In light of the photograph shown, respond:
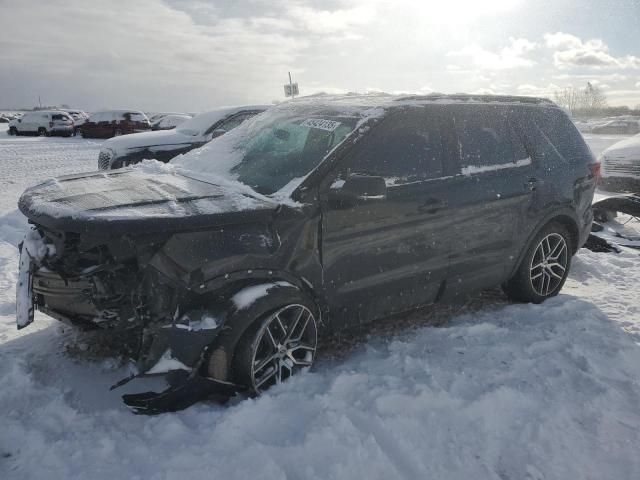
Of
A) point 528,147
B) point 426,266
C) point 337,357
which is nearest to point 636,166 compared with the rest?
point 528,147

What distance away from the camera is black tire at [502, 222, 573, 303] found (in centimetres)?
447

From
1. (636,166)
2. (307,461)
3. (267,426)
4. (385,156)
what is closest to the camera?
(307,461)

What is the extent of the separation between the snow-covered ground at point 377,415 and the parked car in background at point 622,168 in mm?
7212

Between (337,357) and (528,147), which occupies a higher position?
(528,147)

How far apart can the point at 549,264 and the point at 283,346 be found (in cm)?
282

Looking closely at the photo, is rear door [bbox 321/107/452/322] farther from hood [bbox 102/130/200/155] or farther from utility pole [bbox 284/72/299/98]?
utility pole [bbox 284/72/299/98]

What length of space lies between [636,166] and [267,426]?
10.1 metres

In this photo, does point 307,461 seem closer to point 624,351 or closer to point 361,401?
point 361,401

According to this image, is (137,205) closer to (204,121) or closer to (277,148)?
(277,148)

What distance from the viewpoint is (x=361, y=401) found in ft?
9.55

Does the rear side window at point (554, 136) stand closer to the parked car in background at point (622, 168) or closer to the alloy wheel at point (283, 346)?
Answer: the alloy wheel at point (283, 346)

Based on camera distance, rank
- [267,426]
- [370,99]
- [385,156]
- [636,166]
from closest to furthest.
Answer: [267,426] < [385,156] < [370,99] < [636,166]

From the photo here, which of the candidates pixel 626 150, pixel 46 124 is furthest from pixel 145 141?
pixel 46 124

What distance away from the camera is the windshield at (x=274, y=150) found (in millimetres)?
3293
